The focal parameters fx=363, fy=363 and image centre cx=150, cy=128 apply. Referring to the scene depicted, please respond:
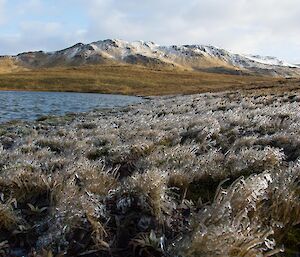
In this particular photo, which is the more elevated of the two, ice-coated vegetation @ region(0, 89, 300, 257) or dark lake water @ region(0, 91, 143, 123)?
ice-coated vegetation @ region(0, 89, 300, 257)

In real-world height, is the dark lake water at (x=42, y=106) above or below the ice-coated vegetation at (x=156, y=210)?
below

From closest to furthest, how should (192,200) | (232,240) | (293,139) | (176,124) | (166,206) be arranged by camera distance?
1. (232,240)
2. (166,206)
3. (192,200)
4. (293,139)
5. (176,124)

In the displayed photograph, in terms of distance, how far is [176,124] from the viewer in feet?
43.8

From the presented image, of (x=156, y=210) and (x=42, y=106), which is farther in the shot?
(x=42, y=106)

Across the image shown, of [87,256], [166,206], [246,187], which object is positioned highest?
[246,187]

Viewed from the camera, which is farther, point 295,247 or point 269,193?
point 269,193

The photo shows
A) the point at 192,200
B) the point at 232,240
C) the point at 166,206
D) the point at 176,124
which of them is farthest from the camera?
the point at 176,124

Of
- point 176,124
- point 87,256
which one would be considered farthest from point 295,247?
point 176,124

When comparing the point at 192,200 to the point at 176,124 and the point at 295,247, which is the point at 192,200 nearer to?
the point at 295,247

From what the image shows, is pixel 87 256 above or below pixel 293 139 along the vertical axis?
below

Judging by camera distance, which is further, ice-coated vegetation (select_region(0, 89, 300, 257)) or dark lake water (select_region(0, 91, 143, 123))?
dark lake water (select_region(0, 91, 143, 123))

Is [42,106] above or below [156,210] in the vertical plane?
below

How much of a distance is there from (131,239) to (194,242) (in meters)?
0.87

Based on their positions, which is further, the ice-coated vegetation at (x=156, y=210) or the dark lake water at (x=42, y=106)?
the dark lake water at (x=42, y=106)
